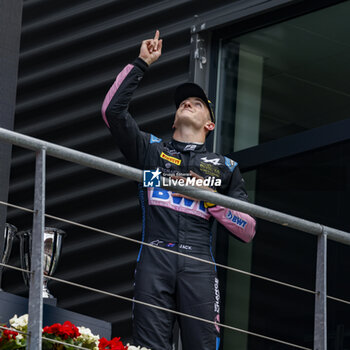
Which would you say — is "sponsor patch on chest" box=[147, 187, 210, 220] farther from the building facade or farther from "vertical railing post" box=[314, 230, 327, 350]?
the building facade

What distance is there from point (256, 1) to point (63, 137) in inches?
51.7

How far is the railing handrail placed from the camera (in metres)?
2.76

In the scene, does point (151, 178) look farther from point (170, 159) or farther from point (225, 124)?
point (225, 124)

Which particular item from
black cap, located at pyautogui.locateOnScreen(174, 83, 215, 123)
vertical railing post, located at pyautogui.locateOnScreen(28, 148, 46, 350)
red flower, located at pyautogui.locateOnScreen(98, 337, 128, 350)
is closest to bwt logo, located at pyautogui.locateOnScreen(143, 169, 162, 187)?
vertical railing post, located at pyautogui.locateOnScreen(28, 148, 46, 350)

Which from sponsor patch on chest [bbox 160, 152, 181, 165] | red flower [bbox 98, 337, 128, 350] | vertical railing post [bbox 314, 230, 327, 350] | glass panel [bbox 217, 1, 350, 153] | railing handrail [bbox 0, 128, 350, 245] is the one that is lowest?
red flower [bbox 98, 337, 128, 350]

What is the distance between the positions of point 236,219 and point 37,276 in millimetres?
1397

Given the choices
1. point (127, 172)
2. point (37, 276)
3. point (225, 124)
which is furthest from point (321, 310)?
point (225, 124)

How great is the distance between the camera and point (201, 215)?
3.92m

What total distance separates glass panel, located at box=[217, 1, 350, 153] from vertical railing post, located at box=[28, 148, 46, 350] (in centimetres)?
228

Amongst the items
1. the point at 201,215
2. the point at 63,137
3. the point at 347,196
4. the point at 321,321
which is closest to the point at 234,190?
the point at 201,215

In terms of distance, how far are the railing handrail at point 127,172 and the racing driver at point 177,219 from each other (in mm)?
493

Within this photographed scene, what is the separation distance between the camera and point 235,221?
3.93 m

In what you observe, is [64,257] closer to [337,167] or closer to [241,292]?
[241,292]

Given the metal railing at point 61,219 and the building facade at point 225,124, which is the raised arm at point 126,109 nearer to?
the metal railing at point 61,219
